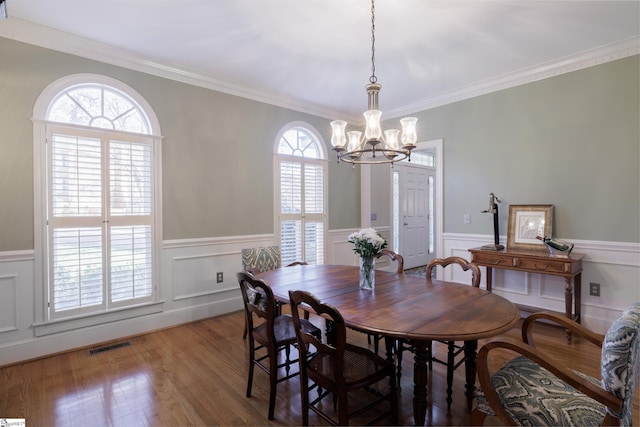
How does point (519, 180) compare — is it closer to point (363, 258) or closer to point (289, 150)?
point (363, 258)

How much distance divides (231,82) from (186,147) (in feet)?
3.18

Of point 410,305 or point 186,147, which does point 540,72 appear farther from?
point 186,147

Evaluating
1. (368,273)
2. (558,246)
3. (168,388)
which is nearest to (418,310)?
(368,273)

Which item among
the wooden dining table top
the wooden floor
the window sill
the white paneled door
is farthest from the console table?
the window sill

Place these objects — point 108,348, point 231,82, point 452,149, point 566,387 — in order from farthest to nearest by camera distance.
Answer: point 452,149 < point 231,82 < point 108,348 < point 566,387

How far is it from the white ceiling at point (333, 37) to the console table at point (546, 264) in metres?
1.98

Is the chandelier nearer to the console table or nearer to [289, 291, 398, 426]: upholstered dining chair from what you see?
[289, 291, 398, 426]: upholstered dining chair

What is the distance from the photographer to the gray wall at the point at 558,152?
10.1 ft

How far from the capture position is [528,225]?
11.8ft

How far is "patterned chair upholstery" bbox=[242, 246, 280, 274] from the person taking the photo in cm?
351

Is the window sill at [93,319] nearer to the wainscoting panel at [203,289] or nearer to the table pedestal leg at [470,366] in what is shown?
the wainscoting panel at [203,289]

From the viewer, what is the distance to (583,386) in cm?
123

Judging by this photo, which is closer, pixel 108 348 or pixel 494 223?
pixel 108 348

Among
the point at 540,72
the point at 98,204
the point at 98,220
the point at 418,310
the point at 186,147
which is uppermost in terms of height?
the point at 540,72
